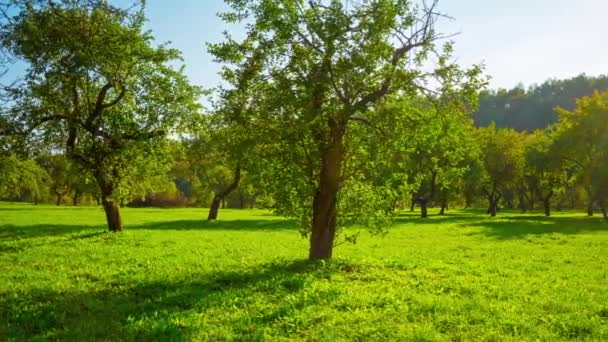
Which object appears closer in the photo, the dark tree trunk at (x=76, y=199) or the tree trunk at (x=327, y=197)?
the tree trunk at (x=327, y=197)

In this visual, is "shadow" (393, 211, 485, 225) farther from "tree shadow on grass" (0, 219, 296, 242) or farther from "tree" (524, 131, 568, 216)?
"tree shadow on grass" (0, 219, 296, 242)

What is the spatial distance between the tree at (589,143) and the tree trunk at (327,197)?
50.8 m

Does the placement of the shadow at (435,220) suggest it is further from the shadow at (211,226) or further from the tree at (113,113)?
the tree at (113,113)

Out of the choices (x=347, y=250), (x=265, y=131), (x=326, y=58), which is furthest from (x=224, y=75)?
(x=347, y=250)

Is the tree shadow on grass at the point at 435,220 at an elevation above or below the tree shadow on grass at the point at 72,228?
below

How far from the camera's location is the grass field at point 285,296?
1070 cm

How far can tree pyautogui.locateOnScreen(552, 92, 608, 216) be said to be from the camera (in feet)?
198

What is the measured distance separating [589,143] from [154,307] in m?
63.6

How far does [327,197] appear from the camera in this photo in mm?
19297

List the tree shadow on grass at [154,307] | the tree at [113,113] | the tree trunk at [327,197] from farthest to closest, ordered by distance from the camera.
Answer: the tree at [113,113] → the tree trunk at [327,197] → the tree shadow on grass at [154,307]

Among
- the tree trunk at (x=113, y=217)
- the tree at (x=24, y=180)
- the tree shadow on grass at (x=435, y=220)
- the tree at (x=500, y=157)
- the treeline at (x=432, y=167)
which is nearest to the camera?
the treeline at (x=432, y=167)

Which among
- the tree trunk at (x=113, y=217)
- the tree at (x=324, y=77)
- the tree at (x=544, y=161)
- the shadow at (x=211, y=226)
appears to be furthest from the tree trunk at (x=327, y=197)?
the tree at (x=544, y=161)

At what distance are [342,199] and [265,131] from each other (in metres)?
4.33

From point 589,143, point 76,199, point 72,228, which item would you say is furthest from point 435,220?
point 76,199
